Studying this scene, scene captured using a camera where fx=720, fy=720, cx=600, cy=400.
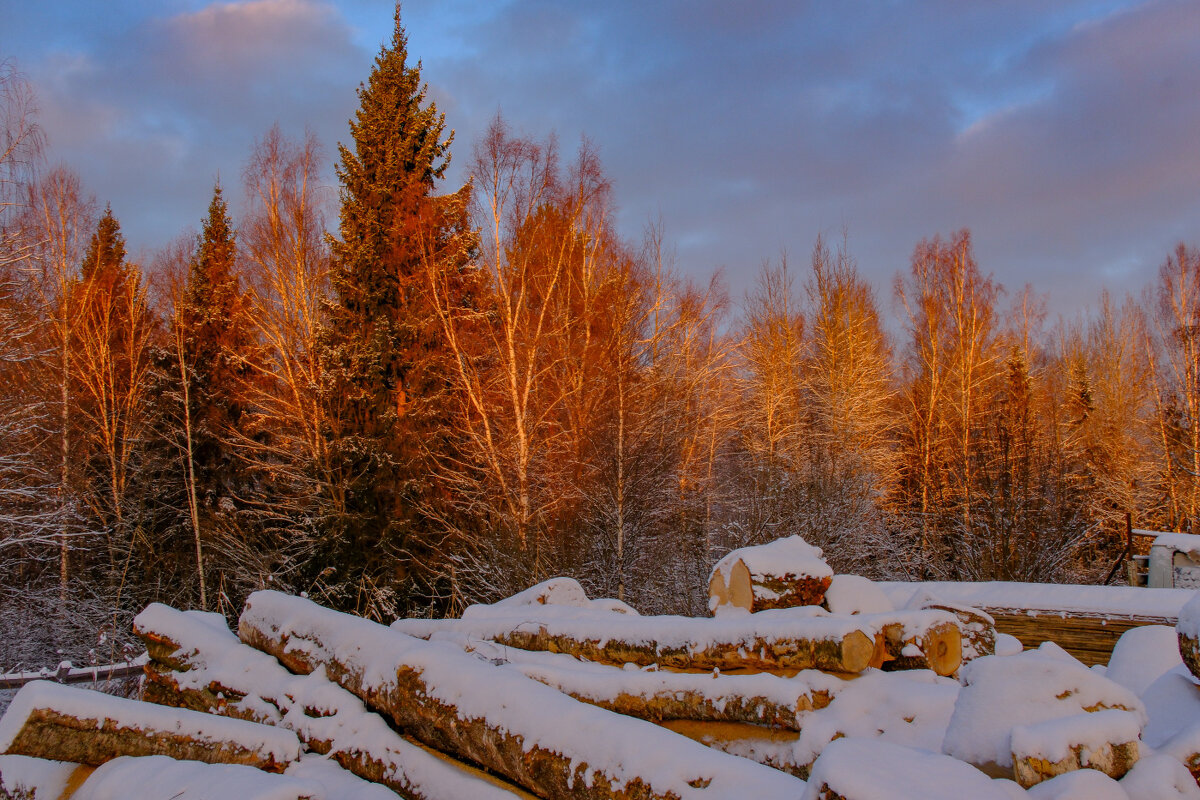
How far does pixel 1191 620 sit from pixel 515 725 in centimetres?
322

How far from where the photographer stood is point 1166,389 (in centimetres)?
2211

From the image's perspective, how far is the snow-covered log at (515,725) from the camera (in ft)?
9.51

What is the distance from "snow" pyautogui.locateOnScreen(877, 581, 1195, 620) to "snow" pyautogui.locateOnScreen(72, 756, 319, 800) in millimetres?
7000

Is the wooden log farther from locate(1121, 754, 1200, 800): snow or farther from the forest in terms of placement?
the forest

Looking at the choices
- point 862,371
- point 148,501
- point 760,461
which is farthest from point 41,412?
point 862,371

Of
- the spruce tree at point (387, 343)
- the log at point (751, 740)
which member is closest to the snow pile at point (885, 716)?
the log at point (751, 740)

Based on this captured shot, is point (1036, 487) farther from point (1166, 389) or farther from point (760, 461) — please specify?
point (1166, 389)

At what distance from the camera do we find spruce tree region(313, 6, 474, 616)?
14.6 meters

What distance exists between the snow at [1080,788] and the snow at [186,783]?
114 inches

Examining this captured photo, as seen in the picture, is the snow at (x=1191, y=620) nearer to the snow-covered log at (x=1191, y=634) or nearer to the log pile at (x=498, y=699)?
the snow-covered log at (x=1191, y=634)

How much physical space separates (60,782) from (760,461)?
20.6 m

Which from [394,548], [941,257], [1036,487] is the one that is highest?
[941,257]

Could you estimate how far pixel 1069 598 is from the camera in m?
9.12

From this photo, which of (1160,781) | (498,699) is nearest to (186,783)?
(498,699)
